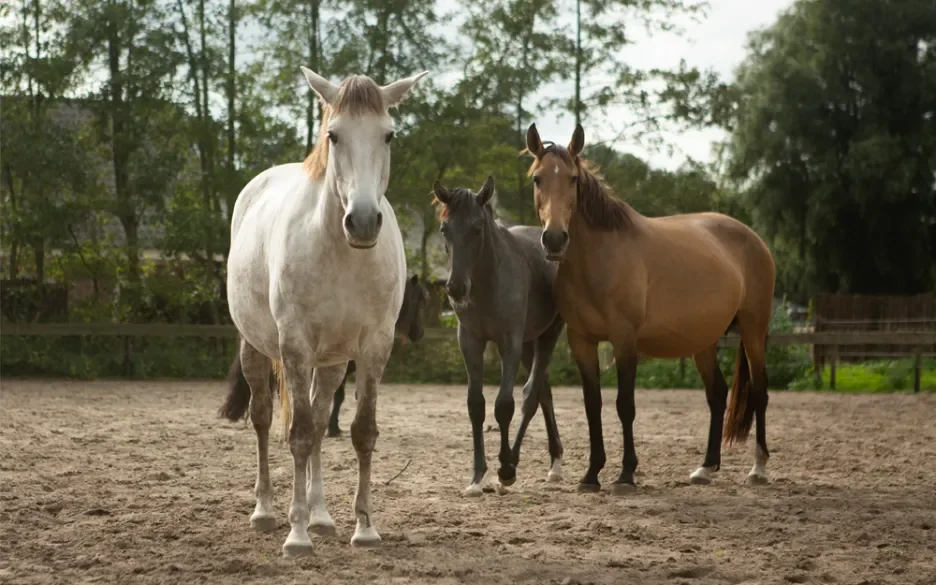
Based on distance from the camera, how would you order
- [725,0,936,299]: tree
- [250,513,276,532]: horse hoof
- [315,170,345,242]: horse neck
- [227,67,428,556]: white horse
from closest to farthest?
[227,67,428,556]: white horse < [315,170,345,242]: horse neck < [250,513,276,532]: horse hoof < [725,0,936,299]: tree

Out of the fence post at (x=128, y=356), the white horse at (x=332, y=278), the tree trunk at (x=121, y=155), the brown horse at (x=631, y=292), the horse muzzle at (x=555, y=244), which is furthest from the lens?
the tree trunk at (x=121, y=155)

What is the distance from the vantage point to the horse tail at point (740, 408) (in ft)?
25.6

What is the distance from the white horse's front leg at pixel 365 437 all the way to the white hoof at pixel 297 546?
28 centimetres

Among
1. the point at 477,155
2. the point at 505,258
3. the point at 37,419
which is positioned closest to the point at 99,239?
the point at 477,155

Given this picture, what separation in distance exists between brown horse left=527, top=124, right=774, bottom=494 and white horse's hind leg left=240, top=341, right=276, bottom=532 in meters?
1.93

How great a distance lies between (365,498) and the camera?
4.88m

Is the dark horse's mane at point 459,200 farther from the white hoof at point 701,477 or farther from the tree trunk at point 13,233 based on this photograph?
the tree trunk at point 13,233

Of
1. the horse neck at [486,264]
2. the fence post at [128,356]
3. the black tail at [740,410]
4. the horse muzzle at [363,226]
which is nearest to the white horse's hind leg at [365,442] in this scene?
the horse muzzle at [363,226]

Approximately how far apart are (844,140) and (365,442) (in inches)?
962

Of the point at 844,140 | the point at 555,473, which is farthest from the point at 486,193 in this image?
the point at 844,140

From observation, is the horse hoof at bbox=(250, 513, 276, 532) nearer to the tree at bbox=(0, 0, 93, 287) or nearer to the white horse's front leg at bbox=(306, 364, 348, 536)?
the white horse's front leg at bbox=(306, 364, 348, 536)

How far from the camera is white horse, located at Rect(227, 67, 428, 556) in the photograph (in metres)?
4.41

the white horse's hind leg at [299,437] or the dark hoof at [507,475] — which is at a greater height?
the white horse's hind leg at [299,437]

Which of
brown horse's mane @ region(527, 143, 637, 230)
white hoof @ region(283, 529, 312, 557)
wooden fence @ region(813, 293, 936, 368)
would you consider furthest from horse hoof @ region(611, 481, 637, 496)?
wooden fence @ region(813, 293, 936, 368)
